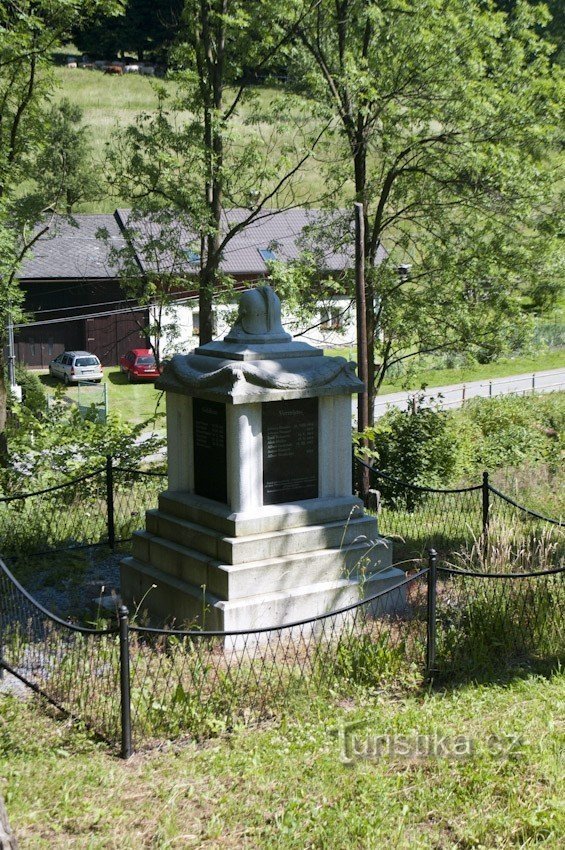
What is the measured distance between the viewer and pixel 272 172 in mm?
15234

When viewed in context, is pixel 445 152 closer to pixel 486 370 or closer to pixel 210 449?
pixel 210 449

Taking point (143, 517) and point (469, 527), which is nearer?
point (469, 527)

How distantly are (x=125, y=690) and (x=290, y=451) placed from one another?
139 inches

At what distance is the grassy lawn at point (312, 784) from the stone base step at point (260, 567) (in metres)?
2.06

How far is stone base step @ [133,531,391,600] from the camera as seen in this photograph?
8531 mm

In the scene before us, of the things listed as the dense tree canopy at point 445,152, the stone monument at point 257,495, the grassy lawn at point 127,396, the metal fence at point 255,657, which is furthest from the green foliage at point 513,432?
the grassy lawn at point 127,396

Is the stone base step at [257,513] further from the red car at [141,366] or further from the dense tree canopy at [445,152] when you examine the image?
the red car at [141,366]

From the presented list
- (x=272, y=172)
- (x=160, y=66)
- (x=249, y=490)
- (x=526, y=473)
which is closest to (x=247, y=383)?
(x=249, y=490)

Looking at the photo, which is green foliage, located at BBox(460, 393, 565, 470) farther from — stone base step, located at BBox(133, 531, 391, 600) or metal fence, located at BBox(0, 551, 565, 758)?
metal fence, located at BBox(0, 551, 565, 758)

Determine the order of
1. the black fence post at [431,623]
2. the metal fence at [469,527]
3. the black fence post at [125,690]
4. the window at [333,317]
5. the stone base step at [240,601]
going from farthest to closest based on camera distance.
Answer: the window at [333,317] < the metal fence at [469,527] < the stone base step at [240,601] < the black fence post at [431,623] < the black fence post at [125,690]

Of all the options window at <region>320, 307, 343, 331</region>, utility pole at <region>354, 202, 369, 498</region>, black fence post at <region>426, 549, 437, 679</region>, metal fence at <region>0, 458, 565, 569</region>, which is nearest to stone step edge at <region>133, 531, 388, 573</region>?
metal fence at <region>0, 458, 565, 569</region>

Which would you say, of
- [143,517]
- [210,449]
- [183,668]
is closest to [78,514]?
[143,517]

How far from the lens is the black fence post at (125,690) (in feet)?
20.0

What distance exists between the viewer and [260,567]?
8578 mm
